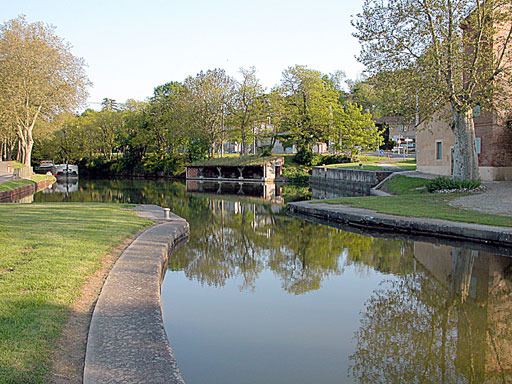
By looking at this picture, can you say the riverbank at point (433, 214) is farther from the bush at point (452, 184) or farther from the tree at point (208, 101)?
the tree at point (208, 101)

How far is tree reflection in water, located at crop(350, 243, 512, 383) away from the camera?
5.84 m

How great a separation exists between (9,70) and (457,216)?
39521 mm

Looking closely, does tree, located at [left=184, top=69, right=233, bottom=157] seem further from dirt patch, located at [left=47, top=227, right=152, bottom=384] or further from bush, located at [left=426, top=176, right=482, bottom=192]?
dirt patch, located at [left=47, top=227, right=152, bottom=384]

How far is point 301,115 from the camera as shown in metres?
58.3

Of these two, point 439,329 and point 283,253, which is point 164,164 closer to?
point 283,253

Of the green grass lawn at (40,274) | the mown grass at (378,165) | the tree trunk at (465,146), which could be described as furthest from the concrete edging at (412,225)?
the mown grass at (378,165)

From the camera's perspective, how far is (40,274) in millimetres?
7977

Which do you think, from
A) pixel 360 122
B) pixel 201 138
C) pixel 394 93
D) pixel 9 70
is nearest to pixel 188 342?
pixel 394 93

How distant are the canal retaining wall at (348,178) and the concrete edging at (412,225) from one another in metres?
15.5

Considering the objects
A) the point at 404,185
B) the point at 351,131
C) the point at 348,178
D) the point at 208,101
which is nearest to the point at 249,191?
the point at 348,178

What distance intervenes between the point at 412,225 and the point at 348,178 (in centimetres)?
2641

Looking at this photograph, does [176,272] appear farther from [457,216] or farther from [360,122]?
[360,122]

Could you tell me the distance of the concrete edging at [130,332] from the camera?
491 centimetres

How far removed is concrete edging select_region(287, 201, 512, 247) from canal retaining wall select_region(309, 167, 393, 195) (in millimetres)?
15528
